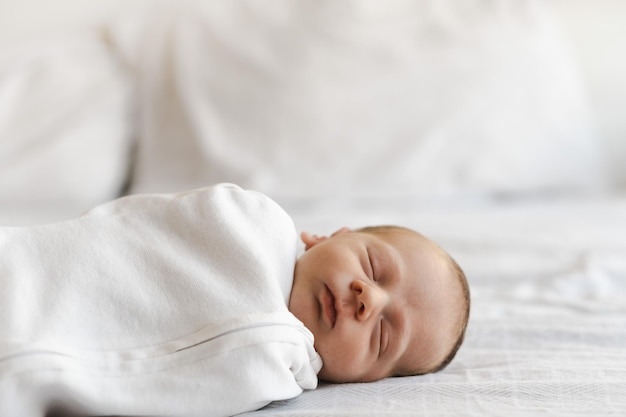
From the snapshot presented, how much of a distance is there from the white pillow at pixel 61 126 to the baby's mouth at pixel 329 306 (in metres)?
0.92

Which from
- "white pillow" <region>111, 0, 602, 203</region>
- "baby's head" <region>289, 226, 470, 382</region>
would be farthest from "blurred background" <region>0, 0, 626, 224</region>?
"baby's head" <region>289, 226, 470, 382</region>

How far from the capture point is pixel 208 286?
0.82 m

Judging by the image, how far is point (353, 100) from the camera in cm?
178

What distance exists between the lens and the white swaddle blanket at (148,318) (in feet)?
2.35

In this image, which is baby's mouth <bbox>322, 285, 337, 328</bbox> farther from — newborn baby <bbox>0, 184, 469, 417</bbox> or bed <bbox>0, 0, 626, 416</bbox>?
bed <bbox>0, 0, 626, 416</bbox>

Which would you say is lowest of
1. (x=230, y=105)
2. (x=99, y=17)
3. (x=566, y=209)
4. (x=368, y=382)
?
(x=566, y=209)

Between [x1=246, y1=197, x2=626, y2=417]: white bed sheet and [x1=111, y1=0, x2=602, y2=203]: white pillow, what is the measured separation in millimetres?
92

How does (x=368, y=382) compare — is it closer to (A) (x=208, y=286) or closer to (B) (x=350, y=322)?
(B) (x=350, y=322)

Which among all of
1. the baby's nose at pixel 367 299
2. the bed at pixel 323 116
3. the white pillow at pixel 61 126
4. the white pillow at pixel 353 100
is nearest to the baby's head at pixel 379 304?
the baby's nose at pixel 367 299

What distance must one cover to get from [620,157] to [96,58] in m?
1.44

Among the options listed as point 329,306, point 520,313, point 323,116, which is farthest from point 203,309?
point 323,116

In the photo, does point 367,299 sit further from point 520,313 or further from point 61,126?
point 61,126

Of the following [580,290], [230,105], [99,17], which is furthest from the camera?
[99,17]

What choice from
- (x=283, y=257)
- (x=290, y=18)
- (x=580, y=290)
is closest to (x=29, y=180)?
(x=290, y=18)
